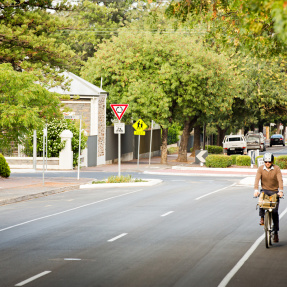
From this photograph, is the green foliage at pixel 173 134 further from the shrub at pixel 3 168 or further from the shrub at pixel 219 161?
the shrub at pixel 3 168

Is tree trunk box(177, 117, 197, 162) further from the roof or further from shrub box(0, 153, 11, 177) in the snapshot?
shrub box(0, 153, 11, 177)

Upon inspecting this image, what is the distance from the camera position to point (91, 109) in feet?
147

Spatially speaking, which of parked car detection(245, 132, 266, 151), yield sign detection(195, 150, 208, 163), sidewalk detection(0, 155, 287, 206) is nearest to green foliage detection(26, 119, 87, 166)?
sidewalk detection(0, 155, 287, 206)

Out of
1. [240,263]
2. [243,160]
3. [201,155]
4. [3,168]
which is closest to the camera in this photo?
[240,263]

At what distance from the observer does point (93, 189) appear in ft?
92.6

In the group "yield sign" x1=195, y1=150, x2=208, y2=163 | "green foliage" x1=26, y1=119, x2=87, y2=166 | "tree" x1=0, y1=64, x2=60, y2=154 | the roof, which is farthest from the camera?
the roof

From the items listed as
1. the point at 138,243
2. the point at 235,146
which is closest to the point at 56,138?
the point at 235,146

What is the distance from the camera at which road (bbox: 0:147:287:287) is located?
34.1ft

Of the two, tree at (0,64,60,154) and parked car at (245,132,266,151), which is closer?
tree at (0,64,60,154)

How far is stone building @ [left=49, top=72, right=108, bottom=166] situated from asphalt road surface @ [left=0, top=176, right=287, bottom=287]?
20600 millimetres

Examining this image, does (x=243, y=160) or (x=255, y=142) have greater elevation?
(x=255, y=142)

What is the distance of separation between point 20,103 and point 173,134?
4622 centimetres

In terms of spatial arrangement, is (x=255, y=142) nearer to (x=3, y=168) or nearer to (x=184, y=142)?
(x=184, y=142)

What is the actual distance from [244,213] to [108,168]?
23.6 m
